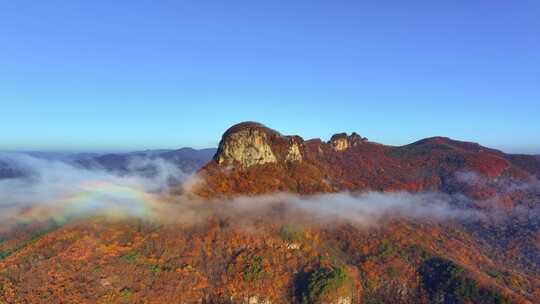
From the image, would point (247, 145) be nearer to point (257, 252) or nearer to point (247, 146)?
point (247, 146)

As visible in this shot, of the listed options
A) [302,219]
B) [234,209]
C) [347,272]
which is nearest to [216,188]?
[234,209]

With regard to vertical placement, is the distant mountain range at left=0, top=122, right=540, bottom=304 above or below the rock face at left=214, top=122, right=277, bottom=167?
below

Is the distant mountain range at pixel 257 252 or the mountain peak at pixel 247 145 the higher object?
the mountain peak at pixel 247 145

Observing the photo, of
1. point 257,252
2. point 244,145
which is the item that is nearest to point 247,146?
point 244,145

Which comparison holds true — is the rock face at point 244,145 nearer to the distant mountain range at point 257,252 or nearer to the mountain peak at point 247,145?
the mountain peak at point 247,145

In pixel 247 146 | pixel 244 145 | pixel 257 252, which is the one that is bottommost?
pixel 257 252

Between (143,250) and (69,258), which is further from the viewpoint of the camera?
(143,250)

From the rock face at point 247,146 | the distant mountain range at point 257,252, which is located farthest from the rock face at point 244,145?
the distant mountain range at point 257,252

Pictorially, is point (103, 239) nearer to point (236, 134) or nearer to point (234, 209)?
point (234, 209)

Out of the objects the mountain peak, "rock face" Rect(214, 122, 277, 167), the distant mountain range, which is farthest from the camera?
the mountain peak

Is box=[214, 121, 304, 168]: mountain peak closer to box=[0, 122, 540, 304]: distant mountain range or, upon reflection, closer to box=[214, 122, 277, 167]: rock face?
box=[214, 122, 277, 167]: rock face

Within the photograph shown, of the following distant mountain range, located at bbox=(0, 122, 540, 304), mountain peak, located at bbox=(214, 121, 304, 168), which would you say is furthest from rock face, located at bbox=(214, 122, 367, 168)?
distant mountain range, located at bbox=(0, 122, 540, 304)
